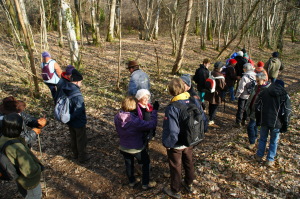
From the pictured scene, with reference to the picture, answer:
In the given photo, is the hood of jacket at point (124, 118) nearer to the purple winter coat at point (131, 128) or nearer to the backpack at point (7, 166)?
the purple winter coat at point (131, 128)

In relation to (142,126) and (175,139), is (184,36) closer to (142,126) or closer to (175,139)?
(142,126)

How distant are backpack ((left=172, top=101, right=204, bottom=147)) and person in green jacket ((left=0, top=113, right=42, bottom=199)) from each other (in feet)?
7.42

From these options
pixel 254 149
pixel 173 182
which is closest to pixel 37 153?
pixel 173 182

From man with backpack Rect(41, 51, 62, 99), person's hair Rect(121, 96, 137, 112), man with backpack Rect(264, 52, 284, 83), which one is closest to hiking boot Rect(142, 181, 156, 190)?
person's hair Rect(121, 96, 137, 112)

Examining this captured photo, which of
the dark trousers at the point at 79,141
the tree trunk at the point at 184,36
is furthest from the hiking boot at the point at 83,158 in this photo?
the tree trunk at the point at 184,36

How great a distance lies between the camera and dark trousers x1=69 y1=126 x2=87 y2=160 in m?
4.75

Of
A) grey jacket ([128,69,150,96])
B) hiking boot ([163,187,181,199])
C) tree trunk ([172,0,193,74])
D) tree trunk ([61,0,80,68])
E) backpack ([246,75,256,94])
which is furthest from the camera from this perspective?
tree trunk ([172,0,193,74])

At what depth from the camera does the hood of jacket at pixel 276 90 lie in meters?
4.02

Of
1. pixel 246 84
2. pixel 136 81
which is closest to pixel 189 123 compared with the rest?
pixel 136 81

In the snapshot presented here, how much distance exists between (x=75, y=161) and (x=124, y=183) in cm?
154

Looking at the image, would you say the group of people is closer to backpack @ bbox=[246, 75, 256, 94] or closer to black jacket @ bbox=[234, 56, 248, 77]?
backpack @ bbox=[246, 75, 256, 94]

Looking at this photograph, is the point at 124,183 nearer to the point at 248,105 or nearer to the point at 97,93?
the point at 248,105

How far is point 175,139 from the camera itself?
3.29 meters

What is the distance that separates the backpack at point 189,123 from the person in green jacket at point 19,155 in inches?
89.0
